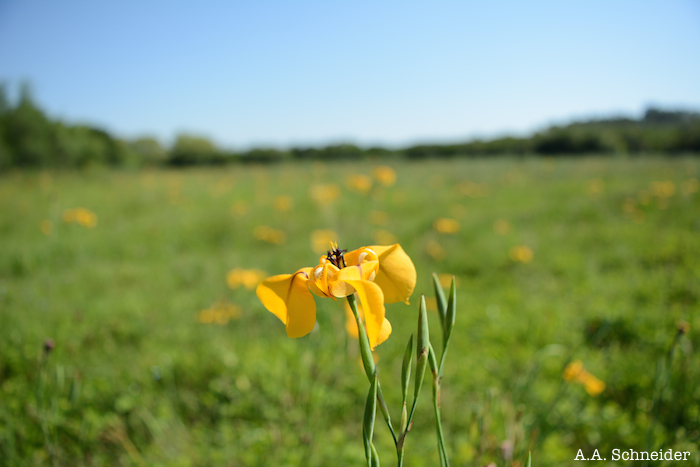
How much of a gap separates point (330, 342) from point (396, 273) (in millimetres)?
1824

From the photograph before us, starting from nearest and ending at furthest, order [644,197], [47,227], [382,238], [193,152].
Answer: [382,238] < [47,227] < [644,197] < [193,152]

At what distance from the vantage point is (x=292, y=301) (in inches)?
22.8

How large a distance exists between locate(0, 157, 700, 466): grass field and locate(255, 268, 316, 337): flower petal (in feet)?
1.82

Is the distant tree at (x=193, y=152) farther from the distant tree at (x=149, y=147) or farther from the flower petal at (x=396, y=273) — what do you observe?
the flower petal at (x=396, y=273)

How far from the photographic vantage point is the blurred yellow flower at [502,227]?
15.0 feet

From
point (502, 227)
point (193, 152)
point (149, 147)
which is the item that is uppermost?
point (149, 147)

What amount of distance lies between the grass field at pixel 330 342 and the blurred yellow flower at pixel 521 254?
0.03 metres

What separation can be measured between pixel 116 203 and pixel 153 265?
4.47 m

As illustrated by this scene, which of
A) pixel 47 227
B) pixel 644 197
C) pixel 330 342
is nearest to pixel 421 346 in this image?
pixel 330 342

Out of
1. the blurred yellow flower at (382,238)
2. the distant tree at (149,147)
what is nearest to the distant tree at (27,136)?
the distant tree at (149,147)

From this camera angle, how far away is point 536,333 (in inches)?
95.5

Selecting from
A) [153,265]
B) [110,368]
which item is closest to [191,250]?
[153,265]

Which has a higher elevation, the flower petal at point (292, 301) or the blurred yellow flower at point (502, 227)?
the flower petal at point (292, 301)

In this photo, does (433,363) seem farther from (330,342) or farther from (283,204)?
(283,204)
